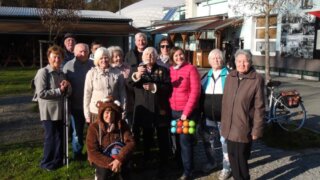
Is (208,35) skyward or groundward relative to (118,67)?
skyward

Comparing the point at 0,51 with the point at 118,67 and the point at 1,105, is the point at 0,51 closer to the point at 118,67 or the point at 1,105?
the point at 1,105

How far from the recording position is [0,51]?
87.5 feet

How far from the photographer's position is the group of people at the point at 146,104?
4473mm

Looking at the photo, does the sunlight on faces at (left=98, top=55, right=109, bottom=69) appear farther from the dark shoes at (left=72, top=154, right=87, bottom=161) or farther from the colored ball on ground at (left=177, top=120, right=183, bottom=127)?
the dark shoes at (left=72, top=154, right=87, bottom=161)

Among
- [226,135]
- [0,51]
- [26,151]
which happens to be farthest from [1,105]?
[0,51]

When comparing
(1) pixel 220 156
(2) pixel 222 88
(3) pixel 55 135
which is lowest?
(1) pixel 220 156

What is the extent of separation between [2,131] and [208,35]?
20.6 m

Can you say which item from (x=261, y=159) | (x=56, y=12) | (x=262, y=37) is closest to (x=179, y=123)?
(x=261, y=159)

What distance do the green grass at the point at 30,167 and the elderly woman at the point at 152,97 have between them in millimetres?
1010

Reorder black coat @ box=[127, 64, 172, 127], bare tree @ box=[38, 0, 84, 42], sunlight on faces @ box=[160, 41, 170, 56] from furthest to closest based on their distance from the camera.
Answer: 1. bare tree @ box=[38, 0, 84, 42]
2. sunlight on faces @ box=[160, 41, 170, 56]
3. black coat @ box=[127, 64, 172, 127]

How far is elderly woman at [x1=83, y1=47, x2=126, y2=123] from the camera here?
5023mm

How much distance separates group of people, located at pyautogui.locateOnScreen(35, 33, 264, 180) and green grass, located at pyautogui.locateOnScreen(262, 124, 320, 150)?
6.20 feet

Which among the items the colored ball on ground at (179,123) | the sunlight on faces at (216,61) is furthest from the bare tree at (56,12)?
the colored ball on ground at (179,123)

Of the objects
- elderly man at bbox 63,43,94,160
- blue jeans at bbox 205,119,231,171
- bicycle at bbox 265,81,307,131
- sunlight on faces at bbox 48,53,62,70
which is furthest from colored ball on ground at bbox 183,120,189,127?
bicycle at bbox 265,81,307,131
